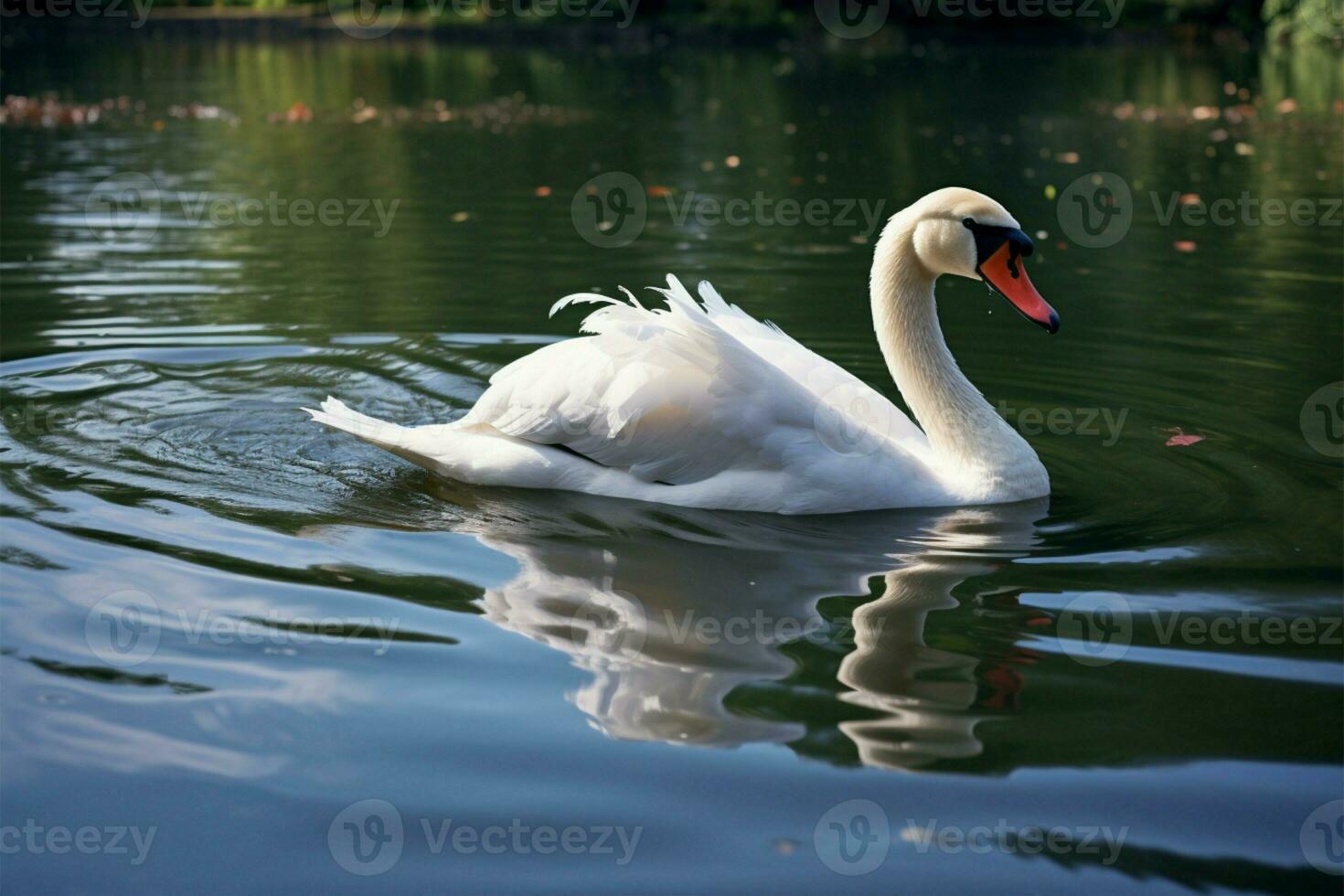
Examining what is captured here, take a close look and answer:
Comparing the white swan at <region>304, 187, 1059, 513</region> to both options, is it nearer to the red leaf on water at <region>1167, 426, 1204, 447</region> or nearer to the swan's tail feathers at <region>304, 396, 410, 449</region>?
the swan's tail feathers at <region>304, 396, 410, 449</region>

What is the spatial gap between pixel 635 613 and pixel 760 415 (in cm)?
121

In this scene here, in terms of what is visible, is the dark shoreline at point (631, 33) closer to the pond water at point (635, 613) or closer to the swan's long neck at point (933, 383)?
the pond water at point (635, 613)

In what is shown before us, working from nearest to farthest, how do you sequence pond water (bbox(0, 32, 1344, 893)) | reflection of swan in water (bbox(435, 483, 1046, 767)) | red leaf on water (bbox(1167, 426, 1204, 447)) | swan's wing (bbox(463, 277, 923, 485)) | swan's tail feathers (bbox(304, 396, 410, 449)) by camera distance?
pond water (bbox(0, 32, 1344, 893)) < reflection of swan in water (bbox(435, 483, 1046, 767)) < swan's wing (bbox(463, 277, 923, 485)) < swan's tail feathers (bbox(304, 396, 410, 449)) < red leaf on water (bbox(1167, 426, 1204, 447))

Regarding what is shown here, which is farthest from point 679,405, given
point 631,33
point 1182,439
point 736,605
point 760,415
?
point 631,33

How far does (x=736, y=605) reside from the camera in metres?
5.33

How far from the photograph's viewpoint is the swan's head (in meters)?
6.26

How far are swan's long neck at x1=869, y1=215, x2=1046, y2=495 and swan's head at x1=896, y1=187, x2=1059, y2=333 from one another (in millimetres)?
93

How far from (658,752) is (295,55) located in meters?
41.5

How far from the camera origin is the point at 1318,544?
5.91 meters

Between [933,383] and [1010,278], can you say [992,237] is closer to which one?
[1010,278]

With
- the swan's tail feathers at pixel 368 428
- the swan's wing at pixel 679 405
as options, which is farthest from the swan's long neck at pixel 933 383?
the swan's tail feathers at pixel 368 428

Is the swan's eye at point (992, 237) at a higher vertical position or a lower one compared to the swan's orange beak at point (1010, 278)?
higher

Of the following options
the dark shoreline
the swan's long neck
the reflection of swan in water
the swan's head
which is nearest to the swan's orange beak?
the swan's head

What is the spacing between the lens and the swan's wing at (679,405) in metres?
6.14
